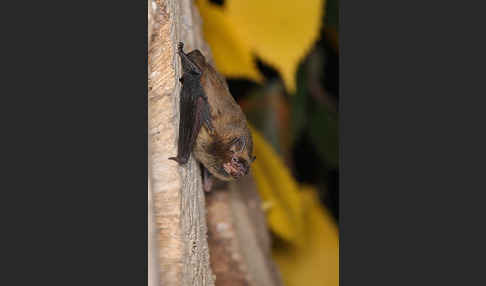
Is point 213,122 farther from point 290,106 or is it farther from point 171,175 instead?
point 290,106

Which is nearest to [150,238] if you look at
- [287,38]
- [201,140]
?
[201,140]

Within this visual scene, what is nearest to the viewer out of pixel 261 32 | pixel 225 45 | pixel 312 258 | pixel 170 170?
pixel 170 170

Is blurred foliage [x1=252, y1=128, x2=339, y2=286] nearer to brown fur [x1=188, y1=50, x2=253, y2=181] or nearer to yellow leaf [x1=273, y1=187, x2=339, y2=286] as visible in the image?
yellow leaf [x1=273, y1=187, x2=339, y2=286]

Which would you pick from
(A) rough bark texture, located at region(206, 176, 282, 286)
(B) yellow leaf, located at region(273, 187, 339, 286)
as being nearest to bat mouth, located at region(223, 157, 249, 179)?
(A) rough bark texture, located at region(206, 176, 282, 286)

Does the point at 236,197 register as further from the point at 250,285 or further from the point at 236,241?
the point at 250,285

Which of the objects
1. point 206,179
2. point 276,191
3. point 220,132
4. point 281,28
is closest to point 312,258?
point 276,191

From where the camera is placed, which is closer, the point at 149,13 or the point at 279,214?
the point at 149,13
